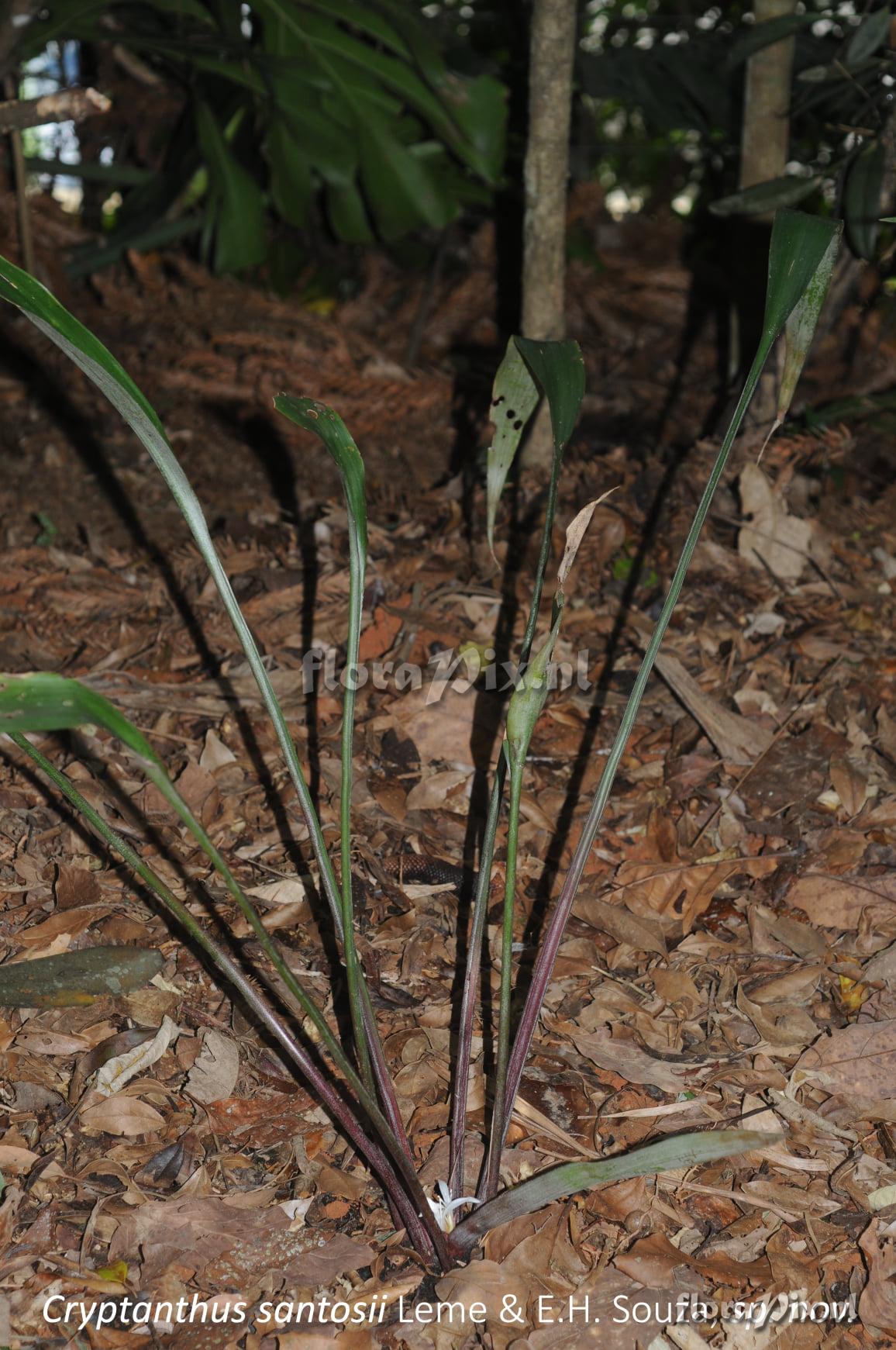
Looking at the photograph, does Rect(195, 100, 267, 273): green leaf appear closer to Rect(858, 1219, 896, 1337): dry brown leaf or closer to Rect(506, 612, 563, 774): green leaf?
Rect(506, 612, 563, 774): green leaf

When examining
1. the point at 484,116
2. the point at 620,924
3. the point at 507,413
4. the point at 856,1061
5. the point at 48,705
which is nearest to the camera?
the point at 48,705

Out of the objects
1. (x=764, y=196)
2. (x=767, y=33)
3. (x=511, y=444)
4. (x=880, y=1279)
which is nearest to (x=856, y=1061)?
(x=880, y=1279)

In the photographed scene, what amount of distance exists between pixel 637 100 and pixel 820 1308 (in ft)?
7.60

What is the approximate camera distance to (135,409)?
Answer: 0.83m

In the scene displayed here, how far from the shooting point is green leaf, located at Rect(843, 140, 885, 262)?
1747mm

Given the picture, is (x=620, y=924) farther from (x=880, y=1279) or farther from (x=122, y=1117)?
(x=122, y=1117)

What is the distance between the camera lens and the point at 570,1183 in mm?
898

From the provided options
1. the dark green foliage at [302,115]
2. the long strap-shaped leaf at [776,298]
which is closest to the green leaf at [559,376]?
the long strap-shaped leaf at [776,298]

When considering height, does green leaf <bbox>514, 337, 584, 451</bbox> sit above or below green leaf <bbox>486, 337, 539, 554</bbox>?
above

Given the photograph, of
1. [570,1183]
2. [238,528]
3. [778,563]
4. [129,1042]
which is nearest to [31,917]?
[129,1042]

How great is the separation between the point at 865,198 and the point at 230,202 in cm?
125

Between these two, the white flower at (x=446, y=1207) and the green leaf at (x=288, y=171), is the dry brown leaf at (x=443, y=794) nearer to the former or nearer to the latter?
the white flower at (x=446, y=1207)

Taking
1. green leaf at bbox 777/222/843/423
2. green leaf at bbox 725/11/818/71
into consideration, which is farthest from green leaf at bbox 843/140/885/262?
green leaf at bbox 777/222/843/423

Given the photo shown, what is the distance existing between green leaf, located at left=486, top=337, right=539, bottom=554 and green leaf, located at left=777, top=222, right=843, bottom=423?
9.1 inches
